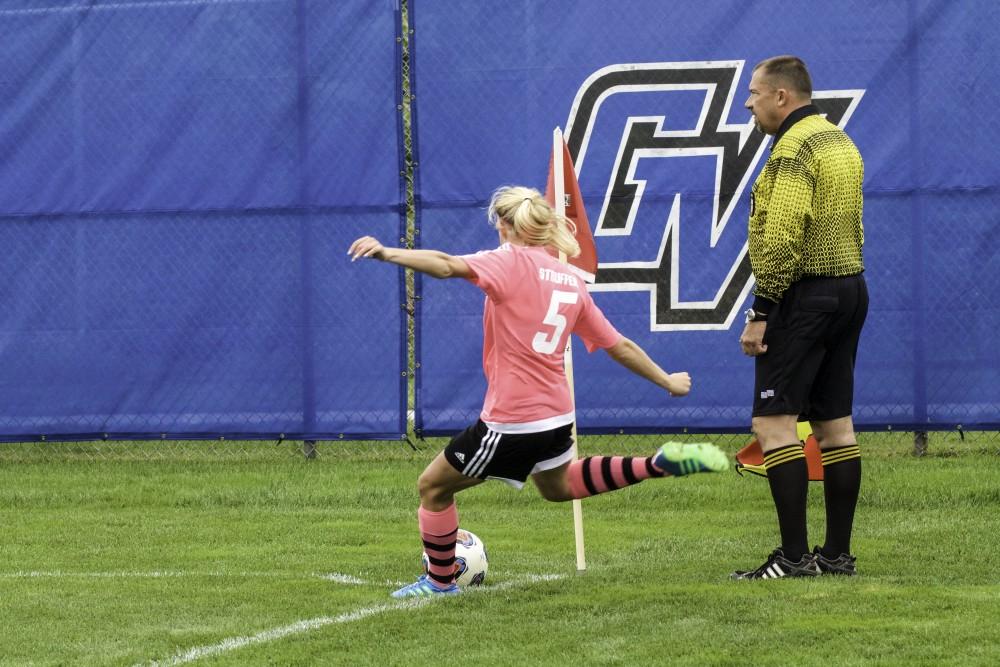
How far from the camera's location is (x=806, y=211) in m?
6.81

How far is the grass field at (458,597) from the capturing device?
561 centimetres

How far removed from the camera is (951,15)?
10039mm

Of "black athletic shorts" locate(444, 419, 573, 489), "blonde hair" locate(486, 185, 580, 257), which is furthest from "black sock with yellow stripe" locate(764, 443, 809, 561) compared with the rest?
"blonde hair" locate(486, 185, 580, 257)

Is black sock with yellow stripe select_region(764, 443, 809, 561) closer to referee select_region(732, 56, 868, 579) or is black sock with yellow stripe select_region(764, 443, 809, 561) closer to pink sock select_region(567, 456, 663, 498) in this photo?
referee select_region(732, 56, 868, 579)

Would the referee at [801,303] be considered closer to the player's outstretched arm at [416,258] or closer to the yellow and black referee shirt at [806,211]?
the yellow and black referee shirt at [806,211]

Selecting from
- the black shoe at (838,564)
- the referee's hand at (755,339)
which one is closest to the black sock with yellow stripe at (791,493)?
the black shoe at (838,564)

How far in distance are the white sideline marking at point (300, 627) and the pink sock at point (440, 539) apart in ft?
0.47

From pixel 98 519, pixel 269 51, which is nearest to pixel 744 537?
pixel 98 519

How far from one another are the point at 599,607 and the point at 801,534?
110cm

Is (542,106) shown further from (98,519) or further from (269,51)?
(98,519)

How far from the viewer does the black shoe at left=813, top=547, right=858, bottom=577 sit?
6.93 metres

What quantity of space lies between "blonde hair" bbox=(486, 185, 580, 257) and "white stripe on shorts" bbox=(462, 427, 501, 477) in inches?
31.0

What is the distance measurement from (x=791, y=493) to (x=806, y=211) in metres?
1.21

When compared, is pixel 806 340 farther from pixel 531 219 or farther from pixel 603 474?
pixel 531 219
